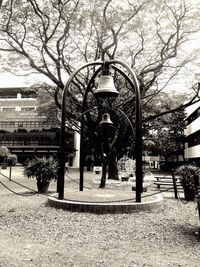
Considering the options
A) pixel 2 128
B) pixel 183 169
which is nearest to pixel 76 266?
pixel 183 169

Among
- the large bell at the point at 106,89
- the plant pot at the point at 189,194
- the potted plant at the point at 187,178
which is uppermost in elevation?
the large bell at the point at 106,89

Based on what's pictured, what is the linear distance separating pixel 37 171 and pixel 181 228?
22.0ft

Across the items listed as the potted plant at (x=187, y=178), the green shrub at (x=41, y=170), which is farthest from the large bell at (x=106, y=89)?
the green shrub at (x=41, y=170)

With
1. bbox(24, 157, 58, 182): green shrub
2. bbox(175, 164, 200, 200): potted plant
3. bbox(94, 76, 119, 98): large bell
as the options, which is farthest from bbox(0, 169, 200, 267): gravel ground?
bbox(24, 157, 58, 182): green shrub

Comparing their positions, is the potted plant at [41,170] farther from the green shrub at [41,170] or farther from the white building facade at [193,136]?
the white building facade at [193,136]

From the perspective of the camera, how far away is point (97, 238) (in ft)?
17.1

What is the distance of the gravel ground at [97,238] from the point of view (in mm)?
4035

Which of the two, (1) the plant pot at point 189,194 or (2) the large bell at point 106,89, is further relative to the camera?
(1) the plant pot at point 189,194

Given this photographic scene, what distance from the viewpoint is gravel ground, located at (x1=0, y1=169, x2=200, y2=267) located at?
4035mm

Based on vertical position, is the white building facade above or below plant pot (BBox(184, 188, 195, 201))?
above

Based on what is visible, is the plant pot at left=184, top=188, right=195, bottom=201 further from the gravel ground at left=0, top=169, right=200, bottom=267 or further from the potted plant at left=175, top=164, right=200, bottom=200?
the gravel ground at left=0, top=169, right=200, bottom=267

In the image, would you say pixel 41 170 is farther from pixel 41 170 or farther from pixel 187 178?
pixel 187 178

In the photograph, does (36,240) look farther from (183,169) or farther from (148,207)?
(183,169)

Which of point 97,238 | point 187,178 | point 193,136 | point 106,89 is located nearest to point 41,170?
point 106,89
